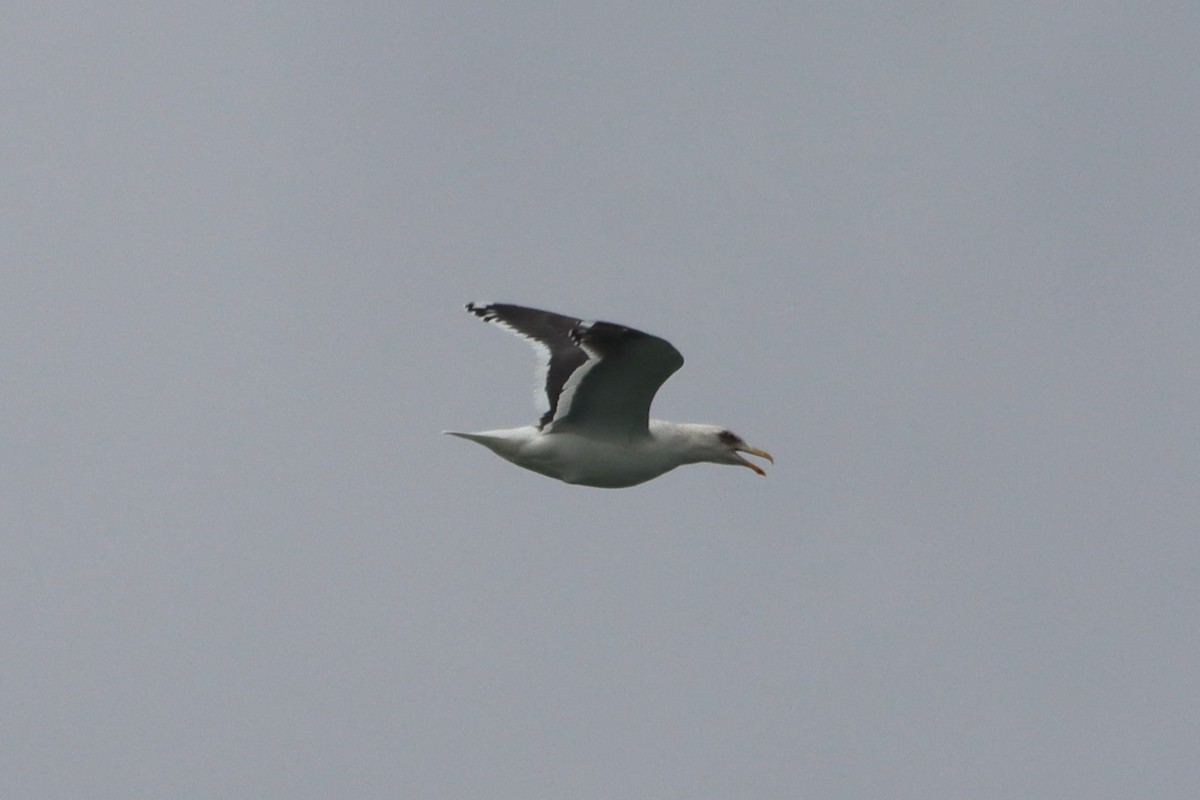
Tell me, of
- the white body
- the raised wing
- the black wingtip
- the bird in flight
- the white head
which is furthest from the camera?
the black wingtip

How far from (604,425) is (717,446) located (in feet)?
5.74

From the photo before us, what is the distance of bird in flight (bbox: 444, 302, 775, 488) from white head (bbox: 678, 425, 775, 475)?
0.01 m

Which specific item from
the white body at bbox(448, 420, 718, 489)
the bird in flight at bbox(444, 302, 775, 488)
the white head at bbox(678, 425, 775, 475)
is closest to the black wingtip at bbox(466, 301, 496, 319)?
the bird in flight at bbox(444, 302, 775, 488)

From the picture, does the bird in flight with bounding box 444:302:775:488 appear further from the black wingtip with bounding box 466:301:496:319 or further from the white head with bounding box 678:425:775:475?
the black wingtip with bounding box 466:301:496:319

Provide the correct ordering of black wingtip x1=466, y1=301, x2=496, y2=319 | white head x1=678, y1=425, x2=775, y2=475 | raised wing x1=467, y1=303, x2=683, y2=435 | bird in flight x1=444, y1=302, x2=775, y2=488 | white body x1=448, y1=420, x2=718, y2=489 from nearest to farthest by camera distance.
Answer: raised wing x1=467, y1=303, x2=683, y2=435
bird in flight x1=444, y1=302, x2=775, y2=488
white body x1=448, y1=420, x2=718, y2=489
white head x1=678, y1=425, x2=775, y2=475
black wingtip x1=466, y1=301, x2=496, y2=319

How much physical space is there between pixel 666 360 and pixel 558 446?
5.53 feet

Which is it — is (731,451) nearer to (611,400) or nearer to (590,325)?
(611,400)

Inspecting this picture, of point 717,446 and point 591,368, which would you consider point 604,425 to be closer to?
point 591,368

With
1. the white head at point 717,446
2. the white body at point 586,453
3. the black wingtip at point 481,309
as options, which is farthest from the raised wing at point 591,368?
the white head at point 717,446

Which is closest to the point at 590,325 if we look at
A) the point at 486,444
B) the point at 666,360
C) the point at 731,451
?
the point at 666,360

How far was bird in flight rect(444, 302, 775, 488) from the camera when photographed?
17.9 meters

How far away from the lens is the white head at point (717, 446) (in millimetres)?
20156

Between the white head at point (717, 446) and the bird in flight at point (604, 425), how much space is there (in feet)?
0.03

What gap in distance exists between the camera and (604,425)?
1911 centimetres
